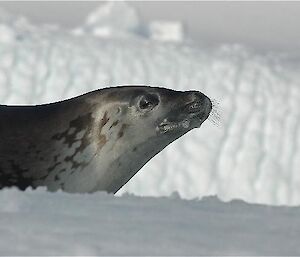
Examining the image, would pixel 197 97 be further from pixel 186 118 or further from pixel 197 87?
pixel 197 87

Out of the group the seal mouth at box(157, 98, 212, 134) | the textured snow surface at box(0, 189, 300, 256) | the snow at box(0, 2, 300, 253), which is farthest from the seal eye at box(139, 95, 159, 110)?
the snow at box(0, 2, 300, 253)

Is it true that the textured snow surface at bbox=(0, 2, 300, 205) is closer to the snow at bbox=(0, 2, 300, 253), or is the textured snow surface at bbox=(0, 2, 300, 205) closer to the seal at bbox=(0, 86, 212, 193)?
the snow at bbox=(0, 2, 300, 253)

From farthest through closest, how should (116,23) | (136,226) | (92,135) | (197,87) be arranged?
(116,23), (197,87), (92,135), (136,226)

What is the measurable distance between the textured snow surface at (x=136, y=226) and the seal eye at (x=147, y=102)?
198cm

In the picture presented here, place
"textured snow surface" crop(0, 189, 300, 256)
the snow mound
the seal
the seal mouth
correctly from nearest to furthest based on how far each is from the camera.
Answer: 1. "textured snow surface" crop(0, 189, 300, 256)
2. the seal
3. the seal mouth
4. the snow mound

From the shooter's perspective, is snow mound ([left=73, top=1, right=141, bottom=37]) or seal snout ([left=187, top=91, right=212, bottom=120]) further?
snow mound ([left=73, top=1, right=141, bottom=37])

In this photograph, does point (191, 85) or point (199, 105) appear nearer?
point (199, 105)

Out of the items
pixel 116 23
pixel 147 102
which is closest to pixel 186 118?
pixel 147 102

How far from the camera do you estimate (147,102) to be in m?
5.60

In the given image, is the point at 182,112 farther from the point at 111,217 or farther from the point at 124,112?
the point at 111,217

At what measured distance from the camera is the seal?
527 cm

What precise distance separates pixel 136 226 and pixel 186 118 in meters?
2.84

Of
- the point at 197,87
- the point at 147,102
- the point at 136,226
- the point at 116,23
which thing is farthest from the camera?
the point at 116,23

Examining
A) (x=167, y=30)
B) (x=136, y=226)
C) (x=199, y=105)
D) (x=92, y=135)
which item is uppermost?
(x=136, y=226)
